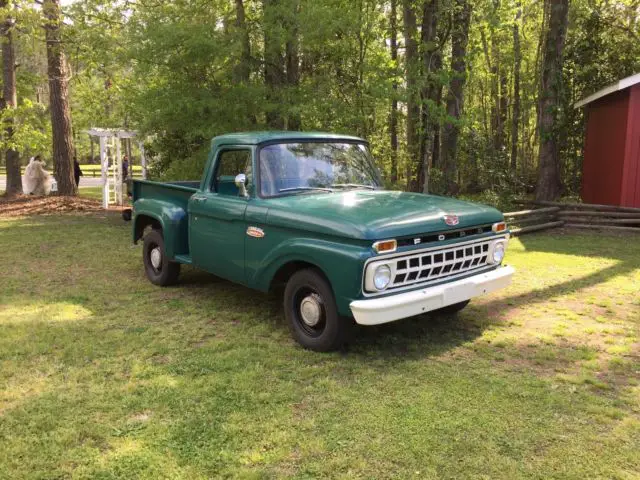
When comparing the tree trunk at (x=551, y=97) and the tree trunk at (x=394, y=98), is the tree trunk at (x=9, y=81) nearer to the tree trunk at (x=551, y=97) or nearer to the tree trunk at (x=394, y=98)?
the tree trunk at (x=394, y=98)

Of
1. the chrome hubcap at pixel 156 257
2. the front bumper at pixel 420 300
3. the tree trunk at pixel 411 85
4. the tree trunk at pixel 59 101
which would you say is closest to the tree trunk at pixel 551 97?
the tree trunk at pixel 411 85

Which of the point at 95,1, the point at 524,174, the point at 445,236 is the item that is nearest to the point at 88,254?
the point at 445,236

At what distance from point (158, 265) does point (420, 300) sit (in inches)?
160

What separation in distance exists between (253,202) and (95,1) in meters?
12.6

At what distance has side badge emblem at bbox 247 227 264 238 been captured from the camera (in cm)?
522

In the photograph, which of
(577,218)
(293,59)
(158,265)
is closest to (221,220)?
(158,265)

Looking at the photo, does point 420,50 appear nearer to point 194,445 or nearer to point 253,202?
point 253,202

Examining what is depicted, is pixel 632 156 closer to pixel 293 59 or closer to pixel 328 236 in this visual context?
pixel 293 59

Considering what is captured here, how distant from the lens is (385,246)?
430cm

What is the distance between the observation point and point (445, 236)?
4812 mm

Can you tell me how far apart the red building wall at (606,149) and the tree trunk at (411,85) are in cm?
493

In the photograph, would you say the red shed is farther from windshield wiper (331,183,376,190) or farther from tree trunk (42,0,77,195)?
tree trunk (42,0,77,195)

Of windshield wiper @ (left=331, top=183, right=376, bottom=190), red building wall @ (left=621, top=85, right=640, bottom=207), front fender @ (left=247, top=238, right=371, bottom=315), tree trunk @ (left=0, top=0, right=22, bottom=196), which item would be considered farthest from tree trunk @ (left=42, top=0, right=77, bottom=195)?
red building wall @ (left=621, top=85, right=640, bottom=207)

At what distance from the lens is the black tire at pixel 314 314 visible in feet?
15.1
